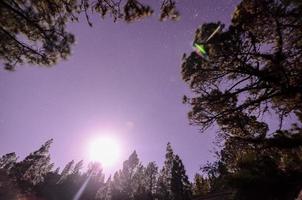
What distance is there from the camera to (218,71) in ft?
35.7

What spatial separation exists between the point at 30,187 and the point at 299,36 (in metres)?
60.7

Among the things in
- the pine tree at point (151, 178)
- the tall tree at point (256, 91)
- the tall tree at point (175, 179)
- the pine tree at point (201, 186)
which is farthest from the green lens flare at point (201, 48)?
the pine tree at point (151, 178)

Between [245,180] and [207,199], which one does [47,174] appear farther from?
[245,180]

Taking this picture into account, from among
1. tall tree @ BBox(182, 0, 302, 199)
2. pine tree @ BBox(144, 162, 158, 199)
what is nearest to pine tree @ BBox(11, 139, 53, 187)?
pine tree @ BBox(144, 162, 158, 199)

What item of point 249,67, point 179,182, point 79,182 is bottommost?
point 249,67

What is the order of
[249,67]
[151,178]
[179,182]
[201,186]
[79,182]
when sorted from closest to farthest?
[249,67] < [179,182] < [201,186] < [151,178] < [79,182]

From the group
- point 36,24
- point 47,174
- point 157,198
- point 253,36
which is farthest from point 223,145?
point 47,174

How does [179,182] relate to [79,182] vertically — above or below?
below

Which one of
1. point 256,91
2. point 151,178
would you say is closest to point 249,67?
point 256,91

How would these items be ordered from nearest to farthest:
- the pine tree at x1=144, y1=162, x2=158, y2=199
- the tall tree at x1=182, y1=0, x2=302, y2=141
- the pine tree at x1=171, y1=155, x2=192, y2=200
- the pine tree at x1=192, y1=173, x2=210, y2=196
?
the tall tree at x1=182, y1=0, x2=302, y2=141, the pine tree at x1=171, y1=155, x2=192, y2=200, the pine tree at x1=192, y1=173, x2=210, y2=196, the pine tree at x1=144, y1=162, x2=158, y2=199

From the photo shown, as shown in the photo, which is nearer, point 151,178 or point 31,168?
point 31,168

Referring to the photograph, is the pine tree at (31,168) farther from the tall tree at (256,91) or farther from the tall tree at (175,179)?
the tall tree at (256,91)

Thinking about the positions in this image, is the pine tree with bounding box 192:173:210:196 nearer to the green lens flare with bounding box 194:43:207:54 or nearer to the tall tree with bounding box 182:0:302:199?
the tall tree with bounding box 182:0:302:199

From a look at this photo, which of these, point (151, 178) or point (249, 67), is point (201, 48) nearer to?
point (249, 67)
